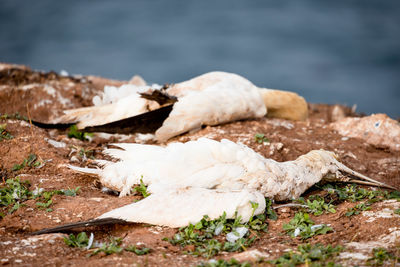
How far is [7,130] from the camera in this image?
4391mm

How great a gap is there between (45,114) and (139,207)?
3927mm

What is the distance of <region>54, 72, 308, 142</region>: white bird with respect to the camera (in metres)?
4.67

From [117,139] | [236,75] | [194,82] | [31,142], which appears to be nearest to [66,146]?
[31,142]

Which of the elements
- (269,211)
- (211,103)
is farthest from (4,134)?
(269,211)

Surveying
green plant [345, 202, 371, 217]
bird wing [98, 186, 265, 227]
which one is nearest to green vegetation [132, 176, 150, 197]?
bird wing [98, 186, 265, 227]

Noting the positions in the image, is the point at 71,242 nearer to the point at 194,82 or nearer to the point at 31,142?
the point at 31,142

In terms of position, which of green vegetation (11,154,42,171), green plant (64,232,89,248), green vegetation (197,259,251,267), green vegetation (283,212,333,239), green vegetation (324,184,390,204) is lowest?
green vegetation (324,184,390,204)

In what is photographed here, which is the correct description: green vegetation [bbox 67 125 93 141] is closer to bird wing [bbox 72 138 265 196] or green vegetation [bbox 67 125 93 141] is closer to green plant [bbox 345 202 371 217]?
bird wing [bbox 72 138 265 196]

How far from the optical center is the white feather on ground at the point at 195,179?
2.89 meters

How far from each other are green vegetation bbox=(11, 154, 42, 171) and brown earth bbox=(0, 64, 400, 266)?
0.06m

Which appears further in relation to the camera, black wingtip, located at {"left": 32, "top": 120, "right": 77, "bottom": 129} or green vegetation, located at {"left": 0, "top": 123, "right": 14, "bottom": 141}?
black wingtip, located at {"left": 32, "top": 120, "right": 77, "bottom": 129}

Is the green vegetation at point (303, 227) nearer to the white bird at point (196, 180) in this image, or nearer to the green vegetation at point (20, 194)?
the white bird at point (196, 180)

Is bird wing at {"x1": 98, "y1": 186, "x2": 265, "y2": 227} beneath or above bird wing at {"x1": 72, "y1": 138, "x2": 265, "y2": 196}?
beneath

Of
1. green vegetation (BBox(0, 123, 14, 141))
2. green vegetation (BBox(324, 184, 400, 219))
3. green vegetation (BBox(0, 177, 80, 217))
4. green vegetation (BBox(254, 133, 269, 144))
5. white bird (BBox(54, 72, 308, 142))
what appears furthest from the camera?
white bird (BBox(54, 72, 308, 142))
